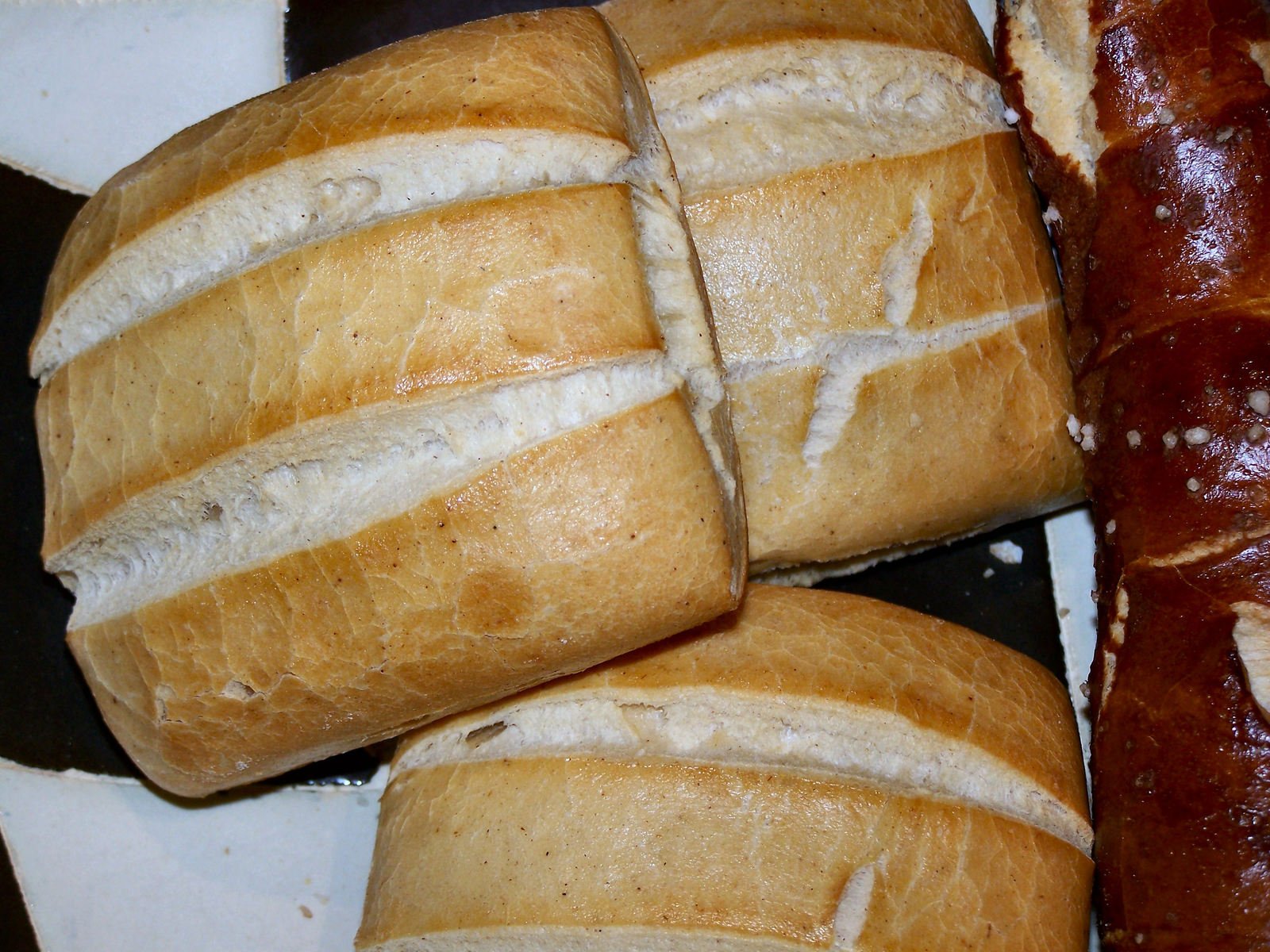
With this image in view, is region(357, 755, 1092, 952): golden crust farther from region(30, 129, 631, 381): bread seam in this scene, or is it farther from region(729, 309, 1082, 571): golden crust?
region(30, 129, 631, 381): bread seam

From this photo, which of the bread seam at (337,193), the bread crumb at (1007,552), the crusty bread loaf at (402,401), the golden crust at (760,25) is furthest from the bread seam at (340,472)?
the bread crumb at (1007,552)

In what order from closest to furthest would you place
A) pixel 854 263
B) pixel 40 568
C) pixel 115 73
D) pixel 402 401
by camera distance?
pixel 402 401 < pixel 854 263 < pixel 40 568 < pixel 115 73

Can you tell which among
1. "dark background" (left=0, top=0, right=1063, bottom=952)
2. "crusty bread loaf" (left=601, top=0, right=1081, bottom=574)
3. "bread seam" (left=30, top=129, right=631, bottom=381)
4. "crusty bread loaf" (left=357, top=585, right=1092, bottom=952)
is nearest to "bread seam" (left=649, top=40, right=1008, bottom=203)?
"crusty bread loaf" (left=601, top=0, right=1081, bottom=574)

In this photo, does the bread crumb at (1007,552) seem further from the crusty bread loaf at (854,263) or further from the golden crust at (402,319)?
the golden crust at (402,319)

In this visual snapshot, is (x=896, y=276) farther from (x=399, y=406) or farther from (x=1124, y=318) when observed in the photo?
(x=399, y=406)

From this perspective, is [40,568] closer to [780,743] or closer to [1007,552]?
[780,743]

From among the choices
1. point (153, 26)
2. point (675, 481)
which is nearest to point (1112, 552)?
point (675, 481)

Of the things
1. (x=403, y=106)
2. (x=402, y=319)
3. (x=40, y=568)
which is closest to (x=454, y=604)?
(x=402, y=319)
